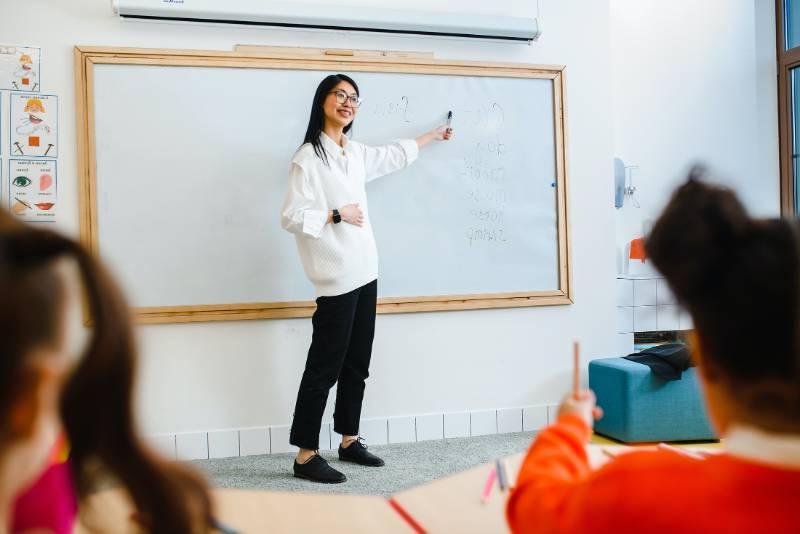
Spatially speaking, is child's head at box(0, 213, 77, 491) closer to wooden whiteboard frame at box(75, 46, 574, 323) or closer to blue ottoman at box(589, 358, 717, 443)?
wooden whiteboard frame at box(75, 46, 574, 323)

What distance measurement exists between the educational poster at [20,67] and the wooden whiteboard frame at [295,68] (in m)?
0.16

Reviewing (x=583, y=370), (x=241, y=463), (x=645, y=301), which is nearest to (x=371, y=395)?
(x=241, y=463)

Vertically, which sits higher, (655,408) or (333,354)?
(333,354)

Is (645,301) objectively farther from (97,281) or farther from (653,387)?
(97,281)

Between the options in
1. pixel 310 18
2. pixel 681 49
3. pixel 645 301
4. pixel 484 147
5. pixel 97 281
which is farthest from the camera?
pixel 681 49

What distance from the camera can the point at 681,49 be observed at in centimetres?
379

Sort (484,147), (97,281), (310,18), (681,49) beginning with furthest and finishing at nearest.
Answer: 1. (681,49)
2. (484,147)
3. (310,18)
4. (97,281)

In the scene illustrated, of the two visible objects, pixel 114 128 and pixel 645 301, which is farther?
pixel 645 301

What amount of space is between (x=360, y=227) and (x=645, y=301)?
1.71 metres

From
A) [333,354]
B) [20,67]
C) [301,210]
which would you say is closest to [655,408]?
[333,354]

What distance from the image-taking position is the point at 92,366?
0.54 m

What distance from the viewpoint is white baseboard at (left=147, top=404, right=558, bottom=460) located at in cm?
290

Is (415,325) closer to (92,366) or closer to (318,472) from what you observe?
(318,472)

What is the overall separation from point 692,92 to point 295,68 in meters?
2.28
